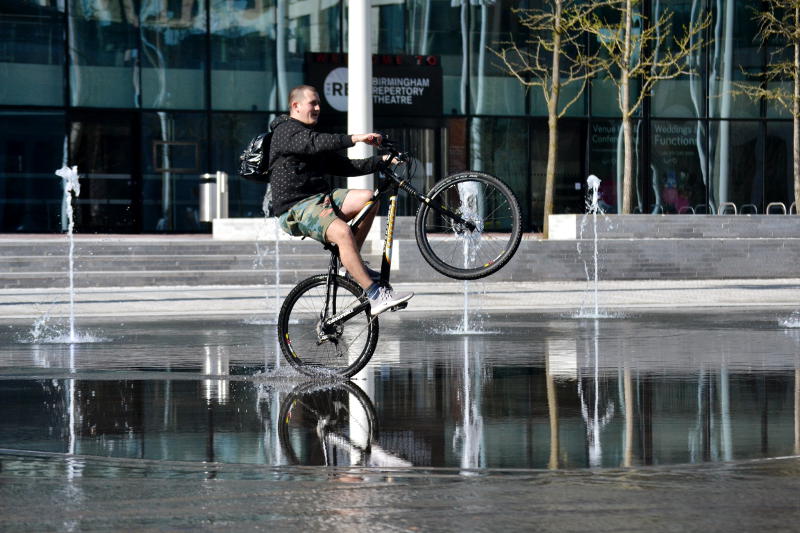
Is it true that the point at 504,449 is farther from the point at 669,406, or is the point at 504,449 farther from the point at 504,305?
the point at 504,305

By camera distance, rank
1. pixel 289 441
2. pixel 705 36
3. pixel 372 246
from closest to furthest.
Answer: pixel 289 441
pixel 372 246
pixel 705 36

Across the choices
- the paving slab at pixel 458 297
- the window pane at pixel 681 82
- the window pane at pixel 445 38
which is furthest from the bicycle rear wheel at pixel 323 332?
the window pane at pixel 681 82

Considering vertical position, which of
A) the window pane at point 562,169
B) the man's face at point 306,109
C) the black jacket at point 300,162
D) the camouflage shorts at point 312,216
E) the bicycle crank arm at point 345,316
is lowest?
the bicycle crank arm at point 345,316

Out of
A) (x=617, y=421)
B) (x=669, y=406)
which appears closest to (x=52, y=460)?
(x=617, y=421)

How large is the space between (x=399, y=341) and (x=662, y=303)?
6.82 meters

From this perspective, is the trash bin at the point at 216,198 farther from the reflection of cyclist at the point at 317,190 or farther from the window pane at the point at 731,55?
the reflection of cyclist at the point at 317,190

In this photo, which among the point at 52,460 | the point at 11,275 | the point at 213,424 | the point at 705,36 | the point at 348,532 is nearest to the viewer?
the point at 348,532

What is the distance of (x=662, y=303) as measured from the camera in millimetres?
19219

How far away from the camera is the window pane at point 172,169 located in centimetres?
3347

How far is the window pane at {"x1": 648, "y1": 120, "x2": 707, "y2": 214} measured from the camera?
37.2 m

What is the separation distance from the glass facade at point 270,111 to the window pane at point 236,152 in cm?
4

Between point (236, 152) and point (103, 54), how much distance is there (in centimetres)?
389

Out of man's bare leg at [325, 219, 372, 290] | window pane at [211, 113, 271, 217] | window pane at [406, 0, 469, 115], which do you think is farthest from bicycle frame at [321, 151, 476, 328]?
window pane at [406, 0, 469, 115]

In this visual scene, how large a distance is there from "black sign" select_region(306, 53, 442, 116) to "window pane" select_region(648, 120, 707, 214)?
20.6 feet
